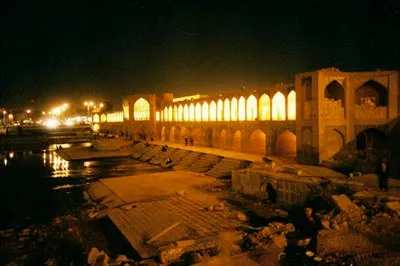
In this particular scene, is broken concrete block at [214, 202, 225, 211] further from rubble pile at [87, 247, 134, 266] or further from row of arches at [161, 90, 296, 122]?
row of arches at [161, 90, 296, 122]

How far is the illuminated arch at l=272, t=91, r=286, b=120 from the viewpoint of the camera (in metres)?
22.4

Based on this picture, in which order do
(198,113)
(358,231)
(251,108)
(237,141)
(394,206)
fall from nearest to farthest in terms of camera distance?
(358,231)
(394,206)
(251,108)
(237,141)
(198,113)

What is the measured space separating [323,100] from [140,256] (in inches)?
505

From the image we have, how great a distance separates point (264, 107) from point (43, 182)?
14706 mm

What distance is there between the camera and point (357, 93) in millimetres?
20109

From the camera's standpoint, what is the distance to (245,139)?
25.8 metres

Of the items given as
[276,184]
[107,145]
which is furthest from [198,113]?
[276,184]

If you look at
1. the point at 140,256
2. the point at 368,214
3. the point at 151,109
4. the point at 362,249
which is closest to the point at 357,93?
the point at 368,214

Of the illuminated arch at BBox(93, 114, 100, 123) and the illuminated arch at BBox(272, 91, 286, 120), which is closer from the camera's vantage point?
the illuminated arch at BBox(272, 91, 286, 120)

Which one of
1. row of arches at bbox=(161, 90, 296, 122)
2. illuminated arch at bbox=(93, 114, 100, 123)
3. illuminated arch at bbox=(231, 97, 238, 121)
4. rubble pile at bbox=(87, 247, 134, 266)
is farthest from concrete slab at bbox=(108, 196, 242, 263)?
illuminated arch at bbox=(93, 114, 100, 123)

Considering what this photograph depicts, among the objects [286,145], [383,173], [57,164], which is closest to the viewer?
[383,173]

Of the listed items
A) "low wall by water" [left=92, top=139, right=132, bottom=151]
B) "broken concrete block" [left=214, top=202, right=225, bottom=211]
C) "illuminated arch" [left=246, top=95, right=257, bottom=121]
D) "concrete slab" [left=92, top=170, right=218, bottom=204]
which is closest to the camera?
"broken concrete block" [left=214, top=202, right=225, bottom=211]

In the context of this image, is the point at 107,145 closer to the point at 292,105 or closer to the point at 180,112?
the point at 180,112

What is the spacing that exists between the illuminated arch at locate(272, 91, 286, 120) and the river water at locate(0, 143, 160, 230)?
9185 mm
